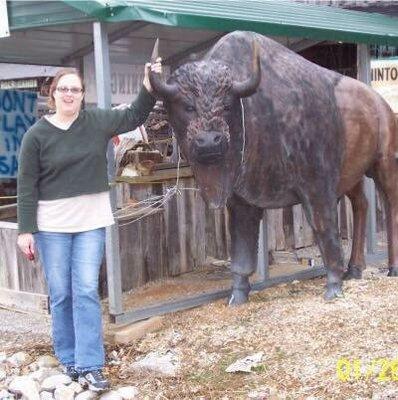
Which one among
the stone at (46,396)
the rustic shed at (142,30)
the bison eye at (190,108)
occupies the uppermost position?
the rustic shed at (142,30)

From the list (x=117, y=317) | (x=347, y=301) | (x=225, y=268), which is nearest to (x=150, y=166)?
(x=225, y=268)

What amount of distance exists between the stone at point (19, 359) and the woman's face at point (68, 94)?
1.78 m

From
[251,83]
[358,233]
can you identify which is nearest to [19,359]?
[251,83]

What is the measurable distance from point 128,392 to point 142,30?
3.39 metres

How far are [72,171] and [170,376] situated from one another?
1430mm

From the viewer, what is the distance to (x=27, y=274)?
6656 mm

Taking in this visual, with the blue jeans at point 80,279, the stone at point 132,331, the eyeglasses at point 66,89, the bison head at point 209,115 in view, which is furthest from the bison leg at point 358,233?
the eyeglasses at point 66,89

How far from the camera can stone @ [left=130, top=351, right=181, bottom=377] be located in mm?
5012

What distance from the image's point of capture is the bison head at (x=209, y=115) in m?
4.94

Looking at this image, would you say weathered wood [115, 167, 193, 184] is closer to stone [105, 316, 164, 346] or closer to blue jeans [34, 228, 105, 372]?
stone [105, 316, 164, 346]

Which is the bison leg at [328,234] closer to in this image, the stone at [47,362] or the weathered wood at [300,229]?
the stone at [47,362]

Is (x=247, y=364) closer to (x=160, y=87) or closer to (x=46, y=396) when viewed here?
(x=46, y=396)

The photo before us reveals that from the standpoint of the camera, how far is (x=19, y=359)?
538cm
